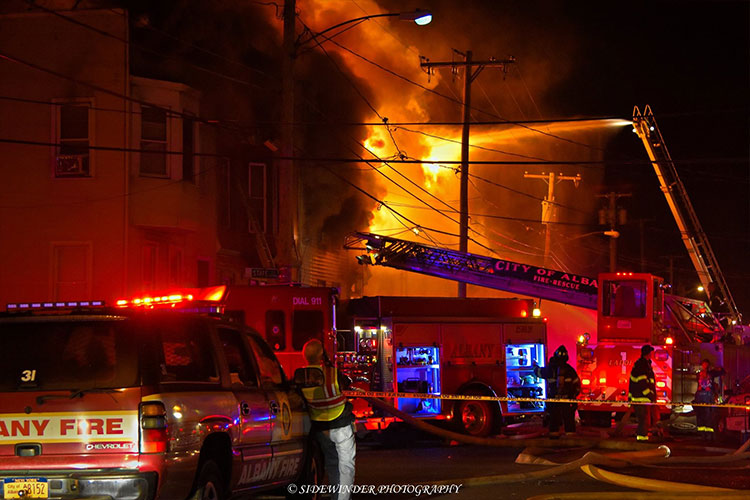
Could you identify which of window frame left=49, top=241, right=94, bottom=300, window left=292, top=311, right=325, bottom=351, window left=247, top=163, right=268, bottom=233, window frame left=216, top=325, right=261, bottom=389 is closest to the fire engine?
window left=247, top=163, right=268, bottom=233

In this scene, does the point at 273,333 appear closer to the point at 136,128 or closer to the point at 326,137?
the point at 136,128

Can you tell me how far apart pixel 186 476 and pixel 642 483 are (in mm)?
5219

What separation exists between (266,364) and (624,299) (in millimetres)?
12647

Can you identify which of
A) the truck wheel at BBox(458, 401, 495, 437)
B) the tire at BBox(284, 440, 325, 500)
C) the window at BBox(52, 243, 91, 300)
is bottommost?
the truck wheel at BBox(458, 401, 495, 437)

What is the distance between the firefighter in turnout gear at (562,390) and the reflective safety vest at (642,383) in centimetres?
120

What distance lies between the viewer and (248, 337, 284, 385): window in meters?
8.44

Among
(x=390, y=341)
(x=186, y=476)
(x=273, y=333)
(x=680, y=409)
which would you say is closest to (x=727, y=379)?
(x=680, y=409)

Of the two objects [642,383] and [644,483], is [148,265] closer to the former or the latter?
[642,383]

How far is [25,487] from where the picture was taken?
637 cm

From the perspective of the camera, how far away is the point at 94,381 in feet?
21.2

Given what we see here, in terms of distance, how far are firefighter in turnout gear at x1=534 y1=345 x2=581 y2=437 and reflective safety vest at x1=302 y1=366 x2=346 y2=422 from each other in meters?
8.64

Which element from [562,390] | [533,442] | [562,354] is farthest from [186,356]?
[562,354]

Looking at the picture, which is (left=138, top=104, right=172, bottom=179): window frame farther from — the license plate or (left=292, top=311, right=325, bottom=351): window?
the license plate

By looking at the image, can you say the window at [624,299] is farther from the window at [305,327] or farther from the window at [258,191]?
the window at [258,191]
